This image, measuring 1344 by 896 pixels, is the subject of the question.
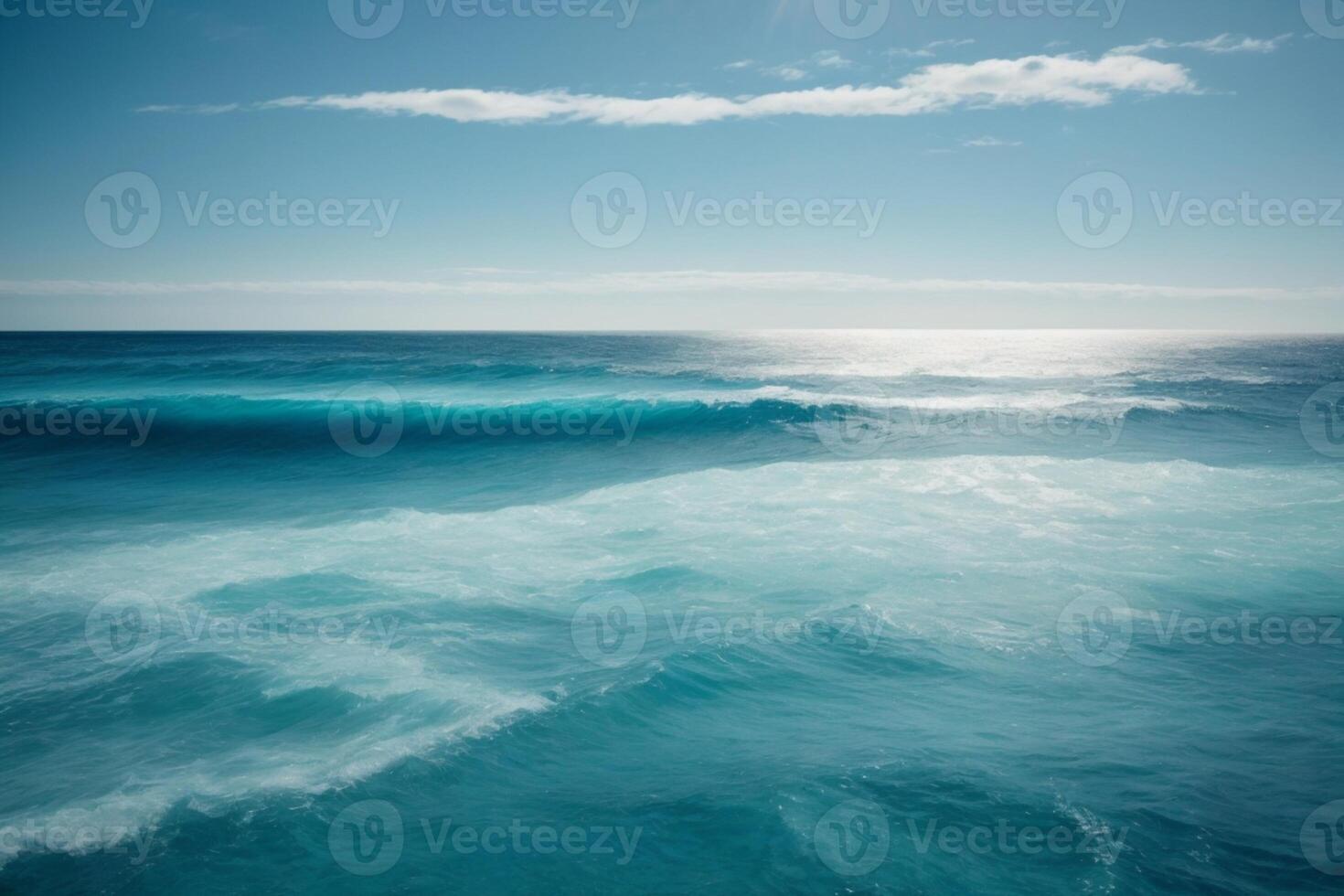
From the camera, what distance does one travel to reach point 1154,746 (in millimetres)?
6602

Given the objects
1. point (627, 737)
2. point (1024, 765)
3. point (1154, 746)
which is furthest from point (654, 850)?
point (1154, 746)

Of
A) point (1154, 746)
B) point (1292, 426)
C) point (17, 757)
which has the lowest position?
point (17, 757)

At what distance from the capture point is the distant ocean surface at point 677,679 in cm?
533

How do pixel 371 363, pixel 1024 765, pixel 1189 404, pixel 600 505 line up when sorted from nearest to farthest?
pixel 1024 765 < pixel 600 505 < pixel 1189 404 < pixel 371 363

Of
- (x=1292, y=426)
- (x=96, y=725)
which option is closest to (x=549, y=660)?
(x=96, y=725)

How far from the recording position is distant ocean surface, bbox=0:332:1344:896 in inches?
210

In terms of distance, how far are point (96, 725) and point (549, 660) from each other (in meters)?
4.75

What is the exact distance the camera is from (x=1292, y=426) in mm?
27422

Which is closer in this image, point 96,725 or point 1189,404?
point 96,725

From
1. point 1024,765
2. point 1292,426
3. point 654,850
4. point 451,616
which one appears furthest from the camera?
point 1292,426

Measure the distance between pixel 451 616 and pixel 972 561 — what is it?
8.88 metres

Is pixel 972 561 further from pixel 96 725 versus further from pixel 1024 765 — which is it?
pixel 96 725

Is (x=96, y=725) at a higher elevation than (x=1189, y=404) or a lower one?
lower

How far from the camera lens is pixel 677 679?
8.14 m
